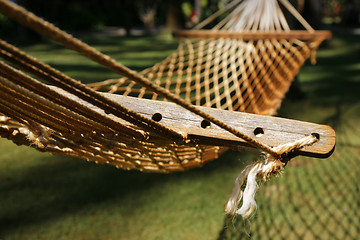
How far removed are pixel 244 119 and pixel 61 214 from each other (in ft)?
3.81

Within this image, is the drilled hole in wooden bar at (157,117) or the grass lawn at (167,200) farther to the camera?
the grass lawn at (167,200)

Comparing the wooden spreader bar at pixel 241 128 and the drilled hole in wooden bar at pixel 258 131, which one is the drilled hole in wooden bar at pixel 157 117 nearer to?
the wooden spreader bar at pixel 241 128

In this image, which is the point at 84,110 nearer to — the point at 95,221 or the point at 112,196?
the point at 95,221

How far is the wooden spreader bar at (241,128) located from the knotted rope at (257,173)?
2cm

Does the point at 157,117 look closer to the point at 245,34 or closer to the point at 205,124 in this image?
the point at 205,124

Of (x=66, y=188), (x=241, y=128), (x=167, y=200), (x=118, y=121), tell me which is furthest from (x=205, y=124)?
(x=66, y=188)

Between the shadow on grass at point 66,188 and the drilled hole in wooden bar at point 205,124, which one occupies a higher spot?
the drilled hole in wooden bar at point 205,124

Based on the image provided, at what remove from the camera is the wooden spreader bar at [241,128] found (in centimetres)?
69

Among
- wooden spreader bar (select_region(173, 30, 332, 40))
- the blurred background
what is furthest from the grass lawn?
wooden spreader bar (select_region(173, 30, 332, 40))

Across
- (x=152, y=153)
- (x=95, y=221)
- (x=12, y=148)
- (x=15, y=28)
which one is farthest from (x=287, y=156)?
(x=15, y=28)

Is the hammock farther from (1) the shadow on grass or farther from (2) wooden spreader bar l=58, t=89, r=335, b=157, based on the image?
(1) the shadow on grass

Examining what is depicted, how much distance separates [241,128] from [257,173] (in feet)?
0.30

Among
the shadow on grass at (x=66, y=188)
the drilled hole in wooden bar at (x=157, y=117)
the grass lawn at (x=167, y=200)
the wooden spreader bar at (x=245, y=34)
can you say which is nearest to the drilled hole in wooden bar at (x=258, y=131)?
the drilled hole in wooden bar at (x=157, y=117)

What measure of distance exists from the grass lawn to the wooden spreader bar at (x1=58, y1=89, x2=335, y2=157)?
1.64 ft
